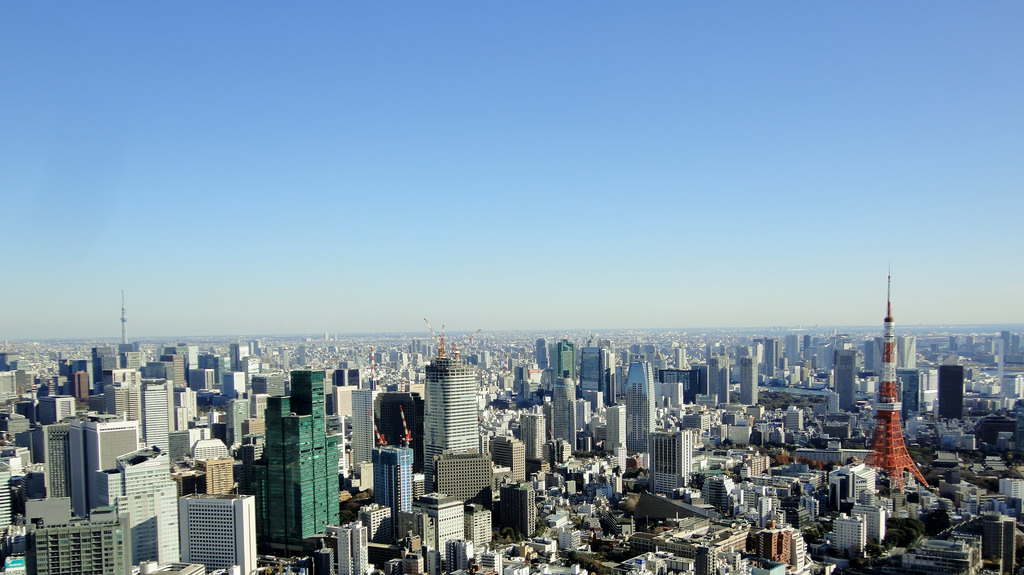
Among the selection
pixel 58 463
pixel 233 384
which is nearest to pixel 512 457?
pixel 58 463

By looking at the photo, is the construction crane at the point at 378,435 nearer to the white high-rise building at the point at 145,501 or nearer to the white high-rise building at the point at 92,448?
the white high-rise building at the point at 92,448

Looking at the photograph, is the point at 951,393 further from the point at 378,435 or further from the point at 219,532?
the point at 219,532

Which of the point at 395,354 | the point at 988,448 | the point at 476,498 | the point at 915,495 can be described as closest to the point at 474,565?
the point at 476,498

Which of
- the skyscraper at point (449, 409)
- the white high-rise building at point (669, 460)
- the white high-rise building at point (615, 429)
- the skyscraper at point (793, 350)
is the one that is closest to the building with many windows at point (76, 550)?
the skyscraper at point (449, 409)

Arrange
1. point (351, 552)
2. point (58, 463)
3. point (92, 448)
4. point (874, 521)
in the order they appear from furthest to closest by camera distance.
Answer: point (58, 463) → point (92, 448) → point (874, 521) → point (351, 552)

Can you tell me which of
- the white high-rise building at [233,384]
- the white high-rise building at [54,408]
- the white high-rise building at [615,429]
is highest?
the white high-rise building at [54,408]

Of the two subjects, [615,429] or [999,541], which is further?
[615,429]

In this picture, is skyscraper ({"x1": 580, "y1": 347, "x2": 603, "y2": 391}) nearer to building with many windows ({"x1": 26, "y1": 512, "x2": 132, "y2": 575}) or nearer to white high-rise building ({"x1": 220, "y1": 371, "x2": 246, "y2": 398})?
white high-rise building ({"x1": 220, "y1": 371, "x2": 246, "y2": 398})
